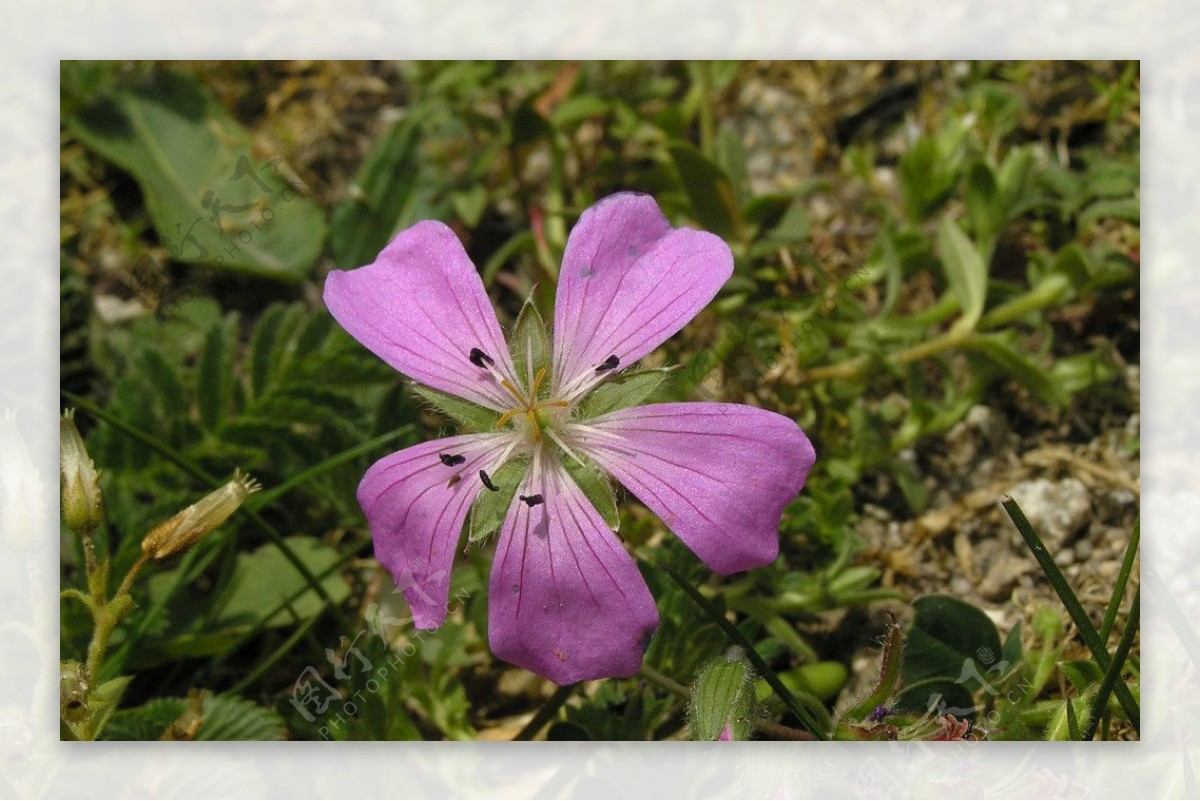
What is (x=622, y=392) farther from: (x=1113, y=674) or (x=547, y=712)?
(x=1113, y=674)

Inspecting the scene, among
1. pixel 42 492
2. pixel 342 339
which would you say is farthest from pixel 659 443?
pixel 42 492

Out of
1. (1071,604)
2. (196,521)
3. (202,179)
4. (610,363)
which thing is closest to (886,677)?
(1071,604)

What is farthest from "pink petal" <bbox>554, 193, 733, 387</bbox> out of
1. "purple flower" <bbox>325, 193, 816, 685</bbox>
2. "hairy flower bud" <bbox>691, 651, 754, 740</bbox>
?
"hairy flower bud" <bbox>691, 651, 754, 740</bbox>

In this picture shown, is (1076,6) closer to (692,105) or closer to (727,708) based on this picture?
(692,105)

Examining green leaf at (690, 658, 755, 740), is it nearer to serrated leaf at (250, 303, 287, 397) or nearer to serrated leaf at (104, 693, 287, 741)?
serrated leaf at (104, 693, 287, 741)

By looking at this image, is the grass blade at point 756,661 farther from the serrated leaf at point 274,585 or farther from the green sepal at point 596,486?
the serrated leaf at point 274,585

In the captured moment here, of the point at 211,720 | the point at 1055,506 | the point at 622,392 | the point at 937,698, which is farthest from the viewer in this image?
the point at 1055,506
